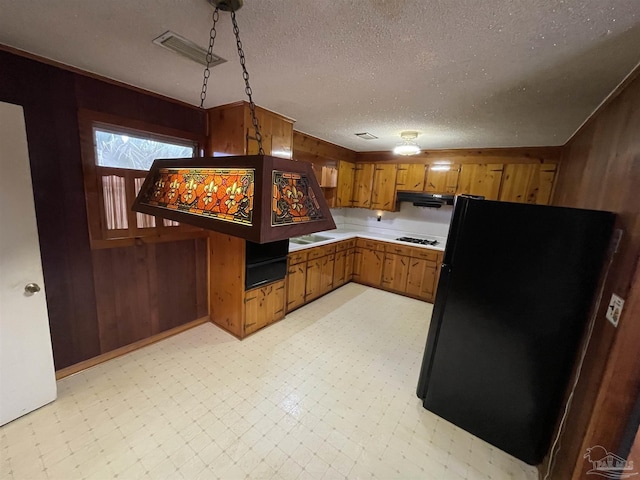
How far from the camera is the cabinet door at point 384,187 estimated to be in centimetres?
452

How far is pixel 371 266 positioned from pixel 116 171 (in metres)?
3.73

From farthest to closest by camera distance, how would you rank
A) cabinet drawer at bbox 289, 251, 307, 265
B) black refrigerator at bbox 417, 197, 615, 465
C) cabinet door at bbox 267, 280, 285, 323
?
cabinet drawer at bbox 289, 251, 307, 265 → cabinet door at bbox 267, 280, 285, 323 → black refrigerator at bbox 417, 197, 615, 465

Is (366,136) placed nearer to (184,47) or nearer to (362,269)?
(362,269)

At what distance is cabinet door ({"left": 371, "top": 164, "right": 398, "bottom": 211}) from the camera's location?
14.8 feet

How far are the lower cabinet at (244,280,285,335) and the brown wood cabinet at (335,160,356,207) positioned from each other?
2.09 m

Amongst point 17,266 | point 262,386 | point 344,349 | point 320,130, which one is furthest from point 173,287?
point 320,130

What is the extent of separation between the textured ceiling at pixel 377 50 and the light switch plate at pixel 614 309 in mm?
1181

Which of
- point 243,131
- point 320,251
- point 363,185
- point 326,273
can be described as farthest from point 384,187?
point 243,131

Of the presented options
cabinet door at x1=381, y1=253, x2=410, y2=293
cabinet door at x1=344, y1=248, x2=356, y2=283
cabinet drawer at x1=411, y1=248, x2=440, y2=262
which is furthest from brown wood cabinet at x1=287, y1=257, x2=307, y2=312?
cabinet drawer at x1=411, y1=248, x2=440, y2=262

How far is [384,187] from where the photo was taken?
4609 mm

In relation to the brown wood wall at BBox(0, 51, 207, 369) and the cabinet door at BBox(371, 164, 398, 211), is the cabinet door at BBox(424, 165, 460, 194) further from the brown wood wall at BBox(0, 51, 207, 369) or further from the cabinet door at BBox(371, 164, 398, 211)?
the brown wood wall at BBox(0, 51, 207, 369)

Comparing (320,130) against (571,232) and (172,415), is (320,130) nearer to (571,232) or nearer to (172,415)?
(571,232)

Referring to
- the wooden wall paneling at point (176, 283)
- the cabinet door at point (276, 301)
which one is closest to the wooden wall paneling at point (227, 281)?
the wooden wall paneling at point (176, 283)

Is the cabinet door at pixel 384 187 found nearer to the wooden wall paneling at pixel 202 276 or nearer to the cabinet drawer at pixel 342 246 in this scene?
the cabinet drawer at pixel 342 246
